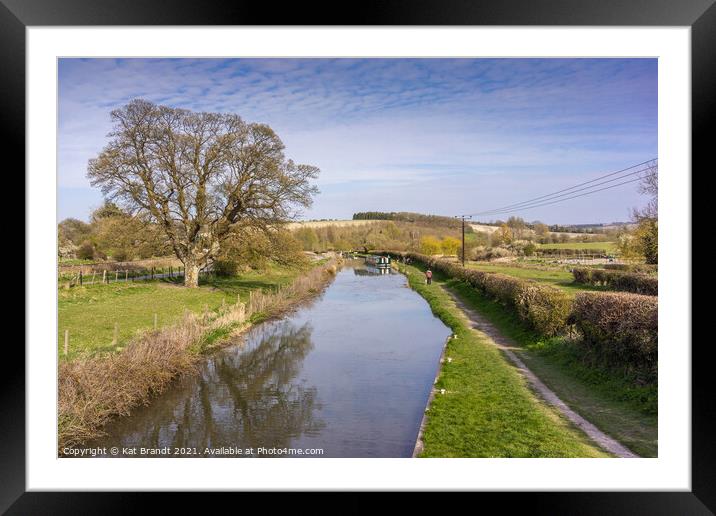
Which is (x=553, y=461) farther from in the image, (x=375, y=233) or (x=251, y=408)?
(x=375, y=233)

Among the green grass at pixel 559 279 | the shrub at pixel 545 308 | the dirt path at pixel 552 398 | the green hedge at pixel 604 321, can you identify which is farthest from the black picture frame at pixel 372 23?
the green grass at pixel 559 279

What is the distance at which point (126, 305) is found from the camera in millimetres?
12781

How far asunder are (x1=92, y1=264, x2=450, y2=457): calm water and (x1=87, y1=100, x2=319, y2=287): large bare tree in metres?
5.72

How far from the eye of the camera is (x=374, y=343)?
400 inches

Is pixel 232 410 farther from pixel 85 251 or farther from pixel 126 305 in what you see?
pixel 85 251

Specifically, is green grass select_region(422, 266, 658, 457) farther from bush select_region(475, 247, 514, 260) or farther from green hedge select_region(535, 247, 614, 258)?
bush select_region(475, 247, 514, 260)

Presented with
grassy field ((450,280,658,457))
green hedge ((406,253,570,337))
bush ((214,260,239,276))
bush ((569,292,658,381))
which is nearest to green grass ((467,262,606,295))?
green hedge ((406,253,570,337))

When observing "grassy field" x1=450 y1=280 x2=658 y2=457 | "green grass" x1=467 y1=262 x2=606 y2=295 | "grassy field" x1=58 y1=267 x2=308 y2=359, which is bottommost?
"grassy field" x1=450 y1=280 x2=658 y2=457

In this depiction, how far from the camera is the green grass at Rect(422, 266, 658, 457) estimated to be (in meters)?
4.86

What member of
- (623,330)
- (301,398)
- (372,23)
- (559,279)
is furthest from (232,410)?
(559,279)

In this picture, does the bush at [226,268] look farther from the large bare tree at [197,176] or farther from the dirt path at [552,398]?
the dirt path at [552,398]

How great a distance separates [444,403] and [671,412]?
98.5 inches

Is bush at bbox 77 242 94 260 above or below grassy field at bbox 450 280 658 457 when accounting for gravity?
above

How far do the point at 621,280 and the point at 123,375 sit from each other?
13791 mm
